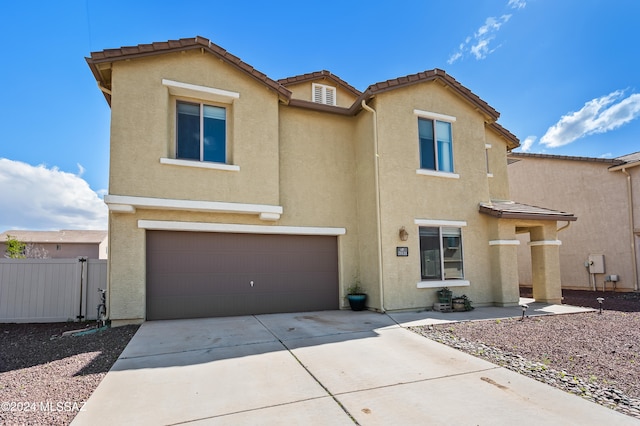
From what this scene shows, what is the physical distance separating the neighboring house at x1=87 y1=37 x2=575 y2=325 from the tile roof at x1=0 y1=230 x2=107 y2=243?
28.4m

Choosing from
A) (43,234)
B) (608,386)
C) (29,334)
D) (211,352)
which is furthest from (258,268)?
(43,234)

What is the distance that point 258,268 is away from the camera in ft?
33.0

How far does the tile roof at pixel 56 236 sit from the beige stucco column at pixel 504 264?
3314 centimetres

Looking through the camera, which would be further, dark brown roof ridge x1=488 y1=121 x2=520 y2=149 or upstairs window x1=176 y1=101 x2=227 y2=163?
dark brown roof ridge x1=488 y1=121 x2=520 y2=149

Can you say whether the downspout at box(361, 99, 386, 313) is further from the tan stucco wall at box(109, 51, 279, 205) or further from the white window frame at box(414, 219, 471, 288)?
the tan stucco wall at box(109, 51, 279, 205)

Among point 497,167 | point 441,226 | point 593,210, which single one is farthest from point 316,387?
point 593,210

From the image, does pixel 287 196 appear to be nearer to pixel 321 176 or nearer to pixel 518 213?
pixel 321 176

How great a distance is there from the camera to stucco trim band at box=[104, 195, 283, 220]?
8.29m

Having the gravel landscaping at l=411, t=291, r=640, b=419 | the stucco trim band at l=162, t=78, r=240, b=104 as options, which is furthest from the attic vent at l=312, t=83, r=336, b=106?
the gravel landscaping at l=411, t=291, r=640, b=419

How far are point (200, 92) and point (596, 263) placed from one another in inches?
712

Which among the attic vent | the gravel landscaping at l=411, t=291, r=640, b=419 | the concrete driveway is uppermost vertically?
the attic vent

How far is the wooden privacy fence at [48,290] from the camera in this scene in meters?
9.40

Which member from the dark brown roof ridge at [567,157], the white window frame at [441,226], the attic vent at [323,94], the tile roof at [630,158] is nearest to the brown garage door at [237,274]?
the white window frame at [441,226]

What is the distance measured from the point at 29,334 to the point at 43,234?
31.7m
